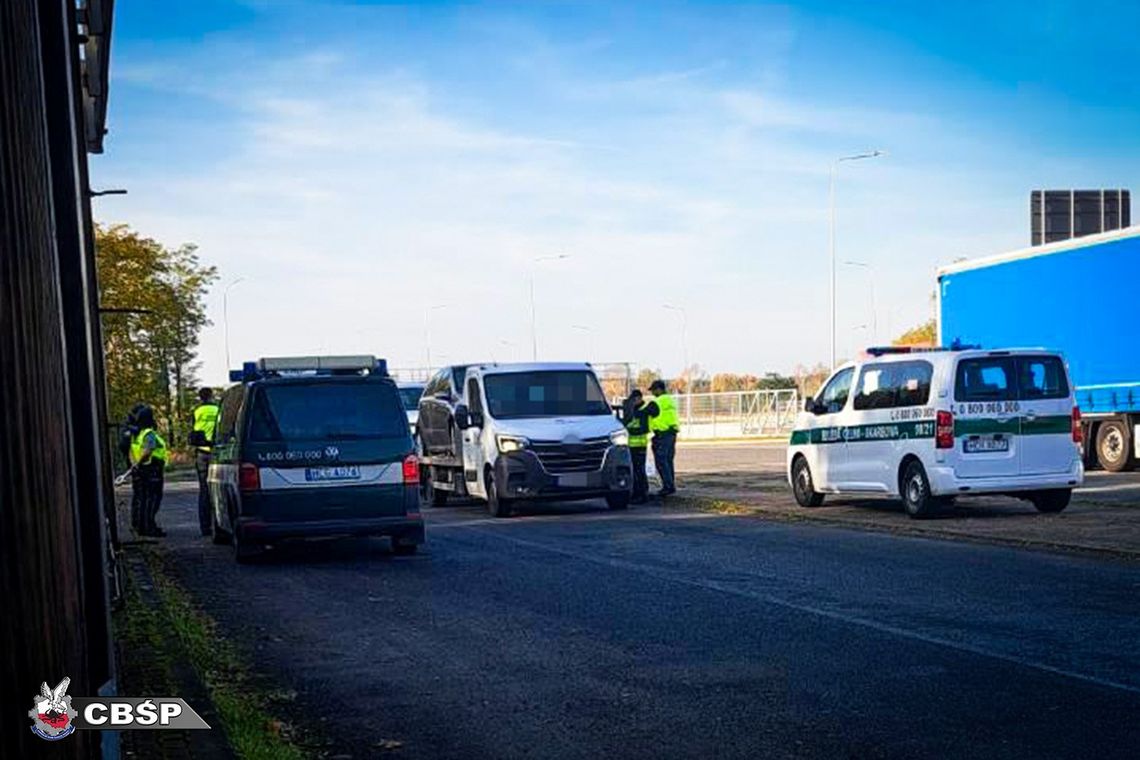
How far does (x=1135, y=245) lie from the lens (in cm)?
2436

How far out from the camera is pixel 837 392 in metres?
19.4

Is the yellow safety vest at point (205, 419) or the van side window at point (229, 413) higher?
the van side window at point (229, 413)

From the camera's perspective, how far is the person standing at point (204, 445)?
1783cm

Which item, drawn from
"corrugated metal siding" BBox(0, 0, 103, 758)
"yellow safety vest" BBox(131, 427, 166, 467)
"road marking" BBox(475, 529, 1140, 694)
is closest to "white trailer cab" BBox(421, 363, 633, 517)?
"road marking" BBox(475, 529, 1140, 694)

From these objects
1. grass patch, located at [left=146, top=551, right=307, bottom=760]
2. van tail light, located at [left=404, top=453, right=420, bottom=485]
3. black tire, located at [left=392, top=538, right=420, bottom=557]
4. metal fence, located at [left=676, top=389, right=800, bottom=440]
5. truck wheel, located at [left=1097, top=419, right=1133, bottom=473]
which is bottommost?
metal fence, located at [left=676, top=389, right=800, bottom=440]

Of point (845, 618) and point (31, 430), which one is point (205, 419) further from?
point (31, 430)

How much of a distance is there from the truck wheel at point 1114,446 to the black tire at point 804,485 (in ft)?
27.2

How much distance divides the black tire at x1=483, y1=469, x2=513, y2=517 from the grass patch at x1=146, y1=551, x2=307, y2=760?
27.2 feet

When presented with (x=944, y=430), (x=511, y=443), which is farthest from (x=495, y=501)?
(x=944, y=430)

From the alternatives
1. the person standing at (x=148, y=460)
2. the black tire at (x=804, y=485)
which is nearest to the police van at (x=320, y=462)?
the person standing at (x=148, y=460)

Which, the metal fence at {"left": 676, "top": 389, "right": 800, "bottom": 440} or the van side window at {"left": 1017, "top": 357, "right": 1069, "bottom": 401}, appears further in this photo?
the metal fence at {"left": 676, "top": 389, "right": 800, "bottom": 440}

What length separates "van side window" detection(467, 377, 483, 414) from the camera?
2103cm

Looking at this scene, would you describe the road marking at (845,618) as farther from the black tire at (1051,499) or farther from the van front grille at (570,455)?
the black tire at (1051,499)

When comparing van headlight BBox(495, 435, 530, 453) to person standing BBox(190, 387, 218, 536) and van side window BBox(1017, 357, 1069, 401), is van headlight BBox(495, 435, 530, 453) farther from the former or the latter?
van side window BBox(1017, 357, 1069, 401)
